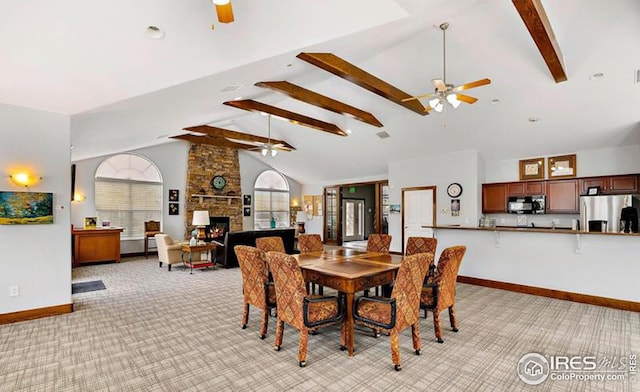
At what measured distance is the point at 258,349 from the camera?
10.6ft

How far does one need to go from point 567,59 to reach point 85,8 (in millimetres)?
5339

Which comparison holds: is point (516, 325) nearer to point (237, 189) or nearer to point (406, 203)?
point (406, 203)

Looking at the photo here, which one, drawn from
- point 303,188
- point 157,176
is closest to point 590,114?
point 303,188

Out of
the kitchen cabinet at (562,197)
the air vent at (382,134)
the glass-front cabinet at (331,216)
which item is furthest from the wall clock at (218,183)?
the kitchen cabinet at (562,197)

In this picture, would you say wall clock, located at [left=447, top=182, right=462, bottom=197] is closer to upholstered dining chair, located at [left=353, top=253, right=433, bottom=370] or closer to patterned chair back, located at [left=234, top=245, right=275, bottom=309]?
upholstered dining chair, located at [left=353, top=253, right=433, bottom=370]

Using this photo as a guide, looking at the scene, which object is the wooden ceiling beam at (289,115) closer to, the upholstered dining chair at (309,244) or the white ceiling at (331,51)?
the white ceiling at (331,51)

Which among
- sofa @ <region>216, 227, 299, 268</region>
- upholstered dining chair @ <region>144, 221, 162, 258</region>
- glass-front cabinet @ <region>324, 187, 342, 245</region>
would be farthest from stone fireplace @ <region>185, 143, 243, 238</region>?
glass-front cabinet @ <region>324, 187, 342, 245</region>

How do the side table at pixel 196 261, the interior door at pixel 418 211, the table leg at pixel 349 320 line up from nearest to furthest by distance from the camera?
the table leg at pixel 349 320 → the side table at pixel 196 261 → the interior door at pixel 418 211

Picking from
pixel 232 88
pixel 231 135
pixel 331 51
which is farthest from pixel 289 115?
pixel 331 51

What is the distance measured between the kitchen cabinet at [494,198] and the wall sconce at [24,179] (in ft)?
26.8

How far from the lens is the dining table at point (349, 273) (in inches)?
121

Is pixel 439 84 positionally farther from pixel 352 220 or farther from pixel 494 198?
pixel 352 220

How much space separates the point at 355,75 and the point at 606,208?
16.6ft

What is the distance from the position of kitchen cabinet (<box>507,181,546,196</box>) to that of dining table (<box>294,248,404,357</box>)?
444 cm
